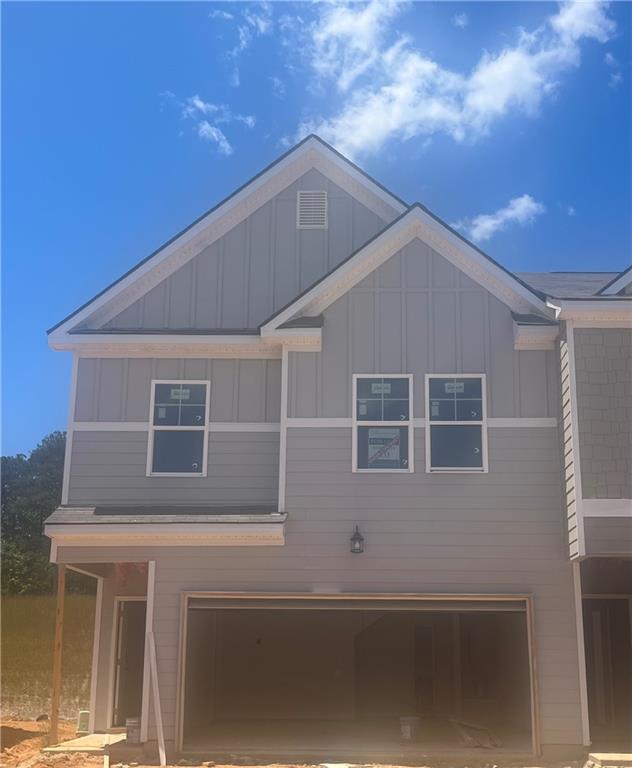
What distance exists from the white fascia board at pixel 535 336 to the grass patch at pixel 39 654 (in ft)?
43.4

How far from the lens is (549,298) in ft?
40.8

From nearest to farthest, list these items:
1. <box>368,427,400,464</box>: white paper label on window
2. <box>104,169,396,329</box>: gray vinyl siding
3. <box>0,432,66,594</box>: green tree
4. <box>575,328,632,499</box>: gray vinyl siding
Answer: <box>575,328,632,499</box>: gray vinyl siding
<box>368,427,400,464</box>: white paper label on window
<box>104,169,396,329</box>: gray vinyl siding
<box>0,432,66,594</box>: green tree

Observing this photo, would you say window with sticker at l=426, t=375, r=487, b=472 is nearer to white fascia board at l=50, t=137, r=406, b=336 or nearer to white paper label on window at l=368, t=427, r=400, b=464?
white paper label on window at l=368, t=427, r=400, b=464

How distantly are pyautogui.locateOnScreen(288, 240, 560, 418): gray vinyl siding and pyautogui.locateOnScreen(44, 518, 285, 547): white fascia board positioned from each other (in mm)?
1780

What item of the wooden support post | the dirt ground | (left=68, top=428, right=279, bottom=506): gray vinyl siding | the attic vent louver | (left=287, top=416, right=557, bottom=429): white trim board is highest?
the attic vent louver

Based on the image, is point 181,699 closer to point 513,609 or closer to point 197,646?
point 197,646

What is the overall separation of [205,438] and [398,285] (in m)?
3.60

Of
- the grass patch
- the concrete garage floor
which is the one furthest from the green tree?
the concrete garage floor

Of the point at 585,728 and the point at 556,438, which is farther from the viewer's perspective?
the point at 556,438

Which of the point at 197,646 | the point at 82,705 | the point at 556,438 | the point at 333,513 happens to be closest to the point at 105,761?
the point at 197,646

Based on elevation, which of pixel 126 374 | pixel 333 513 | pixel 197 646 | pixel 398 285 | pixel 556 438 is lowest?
pixel 197 646

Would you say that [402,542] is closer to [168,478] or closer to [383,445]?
[383,445]

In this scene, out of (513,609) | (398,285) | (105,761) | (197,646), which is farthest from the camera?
(197,646)

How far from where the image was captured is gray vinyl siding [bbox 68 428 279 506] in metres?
13.3
